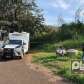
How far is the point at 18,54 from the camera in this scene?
33875 mm

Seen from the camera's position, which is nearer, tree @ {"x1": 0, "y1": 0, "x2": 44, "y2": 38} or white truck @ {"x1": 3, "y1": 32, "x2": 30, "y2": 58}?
white truck @ {"x1": 3, "y1": 32, "x2": 30, "y2": 58}

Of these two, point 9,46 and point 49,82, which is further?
point 9,46

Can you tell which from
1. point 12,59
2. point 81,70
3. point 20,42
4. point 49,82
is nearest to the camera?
point 49,82

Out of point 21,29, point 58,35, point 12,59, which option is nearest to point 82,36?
point 58,35

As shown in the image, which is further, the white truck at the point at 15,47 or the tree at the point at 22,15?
the tree at the point at 22,15

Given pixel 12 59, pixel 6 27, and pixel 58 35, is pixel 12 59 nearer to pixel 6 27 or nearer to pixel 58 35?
pixel 58 35

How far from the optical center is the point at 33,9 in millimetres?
61531

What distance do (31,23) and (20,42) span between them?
22.6m

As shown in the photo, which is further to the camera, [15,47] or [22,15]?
[22,15]

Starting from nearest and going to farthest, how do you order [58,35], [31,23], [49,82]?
[49,82], [58,35], [31,23]

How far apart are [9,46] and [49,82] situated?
58.6ft

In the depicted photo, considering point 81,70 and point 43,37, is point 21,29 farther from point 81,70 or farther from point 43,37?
point 81,70

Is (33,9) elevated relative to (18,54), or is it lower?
elevated

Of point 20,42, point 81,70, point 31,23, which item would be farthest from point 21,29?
point 81,70
